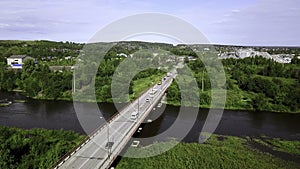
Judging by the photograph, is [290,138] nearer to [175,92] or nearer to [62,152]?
[175,92]

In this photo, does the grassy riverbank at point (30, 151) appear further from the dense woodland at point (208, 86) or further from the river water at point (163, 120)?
the dense woodland at point (208, 86)

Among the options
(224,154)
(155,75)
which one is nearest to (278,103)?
(224,154)

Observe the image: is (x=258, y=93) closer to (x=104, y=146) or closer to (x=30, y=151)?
(x=104, y=146)

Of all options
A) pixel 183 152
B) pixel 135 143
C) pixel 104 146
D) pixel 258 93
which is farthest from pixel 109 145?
pixel 258 93

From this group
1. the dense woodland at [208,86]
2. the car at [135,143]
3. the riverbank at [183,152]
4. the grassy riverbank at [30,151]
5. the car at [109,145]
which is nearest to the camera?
the grassy riverbank at [30,151]

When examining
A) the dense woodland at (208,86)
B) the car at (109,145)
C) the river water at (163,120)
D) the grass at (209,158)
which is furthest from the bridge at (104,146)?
the dense woodland at (208,86)

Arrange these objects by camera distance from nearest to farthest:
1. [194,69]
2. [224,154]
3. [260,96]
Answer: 1. [224,154]
2. [260,96]
3. [194,69]
